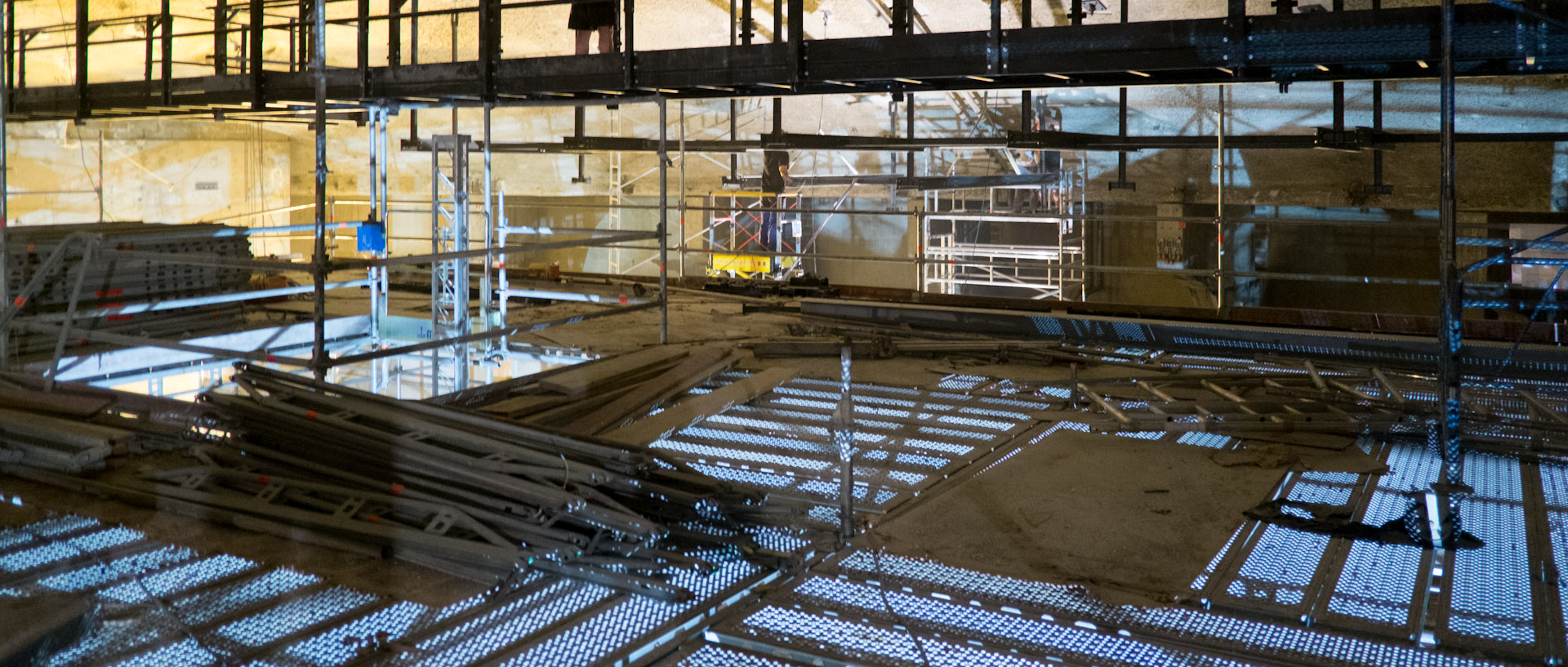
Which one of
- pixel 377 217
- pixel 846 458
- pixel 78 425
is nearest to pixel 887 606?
pixel 846 458

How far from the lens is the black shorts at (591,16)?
32.7ft

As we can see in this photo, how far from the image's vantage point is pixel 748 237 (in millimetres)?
17828

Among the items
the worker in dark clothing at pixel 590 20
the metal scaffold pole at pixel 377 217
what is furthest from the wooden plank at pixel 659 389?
the worker in dark clothing at pixel 590 20

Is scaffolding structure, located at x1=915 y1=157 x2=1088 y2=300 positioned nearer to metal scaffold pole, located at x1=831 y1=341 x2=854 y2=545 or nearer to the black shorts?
the black shorts

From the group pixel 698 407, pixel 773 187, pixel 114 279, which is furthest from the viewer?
pixel 773 187

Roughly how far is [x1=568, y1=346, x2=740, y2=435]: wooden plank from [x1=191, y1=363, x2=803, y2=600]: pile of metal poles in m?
0.84

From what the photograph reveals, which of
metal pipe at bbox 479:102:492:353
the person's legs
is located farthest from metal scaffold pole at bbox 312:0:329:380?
the person's legs

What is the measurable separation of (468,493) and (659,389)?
2651 millimetres

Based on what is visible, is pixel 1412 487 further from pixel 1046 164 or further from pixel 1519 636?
pixel 1046 164

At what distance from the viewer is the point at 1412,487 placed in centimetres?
522

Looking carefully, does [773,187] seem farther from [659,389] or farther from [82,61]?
[659,389]

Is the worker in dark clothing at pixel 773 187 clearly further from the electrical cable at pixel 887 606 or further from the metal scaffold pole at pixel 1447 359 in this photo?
the electrical cable at pixel 887 606

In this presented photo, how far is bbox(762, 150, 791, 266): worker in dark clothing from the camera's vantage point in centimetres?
1451

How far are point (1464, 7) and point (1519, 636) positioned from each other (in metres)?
3.52
